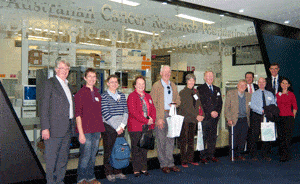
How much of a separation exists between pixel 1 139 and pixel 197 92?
10.3ft

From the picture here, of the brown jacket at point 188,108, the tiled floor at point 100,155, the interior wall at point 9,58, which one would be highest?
the interior wall at point 9,58

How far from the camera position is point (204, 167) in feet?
15.4

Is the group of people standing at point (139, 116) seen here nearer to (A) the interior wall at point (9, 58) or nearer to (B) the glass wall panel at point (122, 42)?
(B) the glass wall panel at point (122, 42)

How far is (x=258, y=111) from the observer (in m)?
5.06

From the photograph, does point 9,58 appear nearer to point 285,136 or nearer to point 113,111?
point 113,111

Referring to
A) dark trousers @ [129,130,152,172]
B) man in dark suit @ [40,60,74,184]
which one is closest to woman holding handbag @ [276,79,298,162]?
dark trousers @ [129,130,152,172]

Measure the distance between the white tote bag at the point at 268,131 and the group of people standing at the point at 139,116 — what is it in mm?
157

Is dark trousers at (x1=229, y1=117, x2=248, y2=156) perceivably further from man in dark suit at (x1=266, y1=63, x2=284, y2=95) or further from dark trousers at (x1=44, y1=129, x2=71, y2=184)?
dark trousers at (x1=44, y1=129, x2=71, y2=184)

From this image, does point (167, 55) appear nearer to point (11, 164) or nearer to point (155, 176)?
point (155, 176)

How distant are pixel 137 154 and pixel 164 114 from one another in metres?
0.79

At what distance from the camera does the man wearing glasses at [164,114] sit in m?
4.34

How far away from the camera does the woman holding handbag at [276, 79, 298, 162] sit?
16.9 ft

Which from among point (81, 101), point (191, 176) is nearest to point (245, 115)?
point (191, 176)

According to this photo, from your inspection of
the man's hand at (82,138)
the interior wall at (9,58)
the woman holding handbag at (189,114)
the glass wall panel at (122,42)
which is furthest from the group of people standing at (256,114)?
the interior wall at (9,58)
